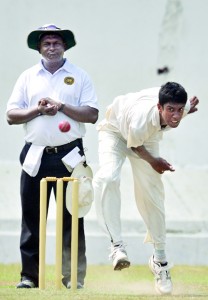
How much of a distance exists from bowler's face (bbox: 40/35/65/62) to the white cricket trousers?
0.66m

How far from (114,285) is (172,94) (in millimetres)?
1859

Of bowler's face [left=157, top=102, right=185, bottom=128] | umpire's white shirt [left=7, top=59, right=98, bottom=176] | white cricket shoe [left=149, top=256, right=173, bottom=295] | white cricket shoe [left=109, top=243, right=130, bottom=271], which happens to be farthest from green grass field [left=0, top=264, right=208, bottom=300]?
bowler's face [left=157, top=102, right=185, bottom=128]

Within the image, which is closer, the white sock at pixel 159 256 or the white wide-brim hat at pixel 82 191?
the white wide-brim hat at pixel 82 191

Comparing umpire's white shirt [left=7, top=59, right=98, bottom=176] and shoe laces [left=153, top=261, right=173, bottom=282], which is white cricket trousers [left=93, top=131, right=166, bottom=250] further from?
umpire's white shirt [left=7, top=59, right=98, bottom=176]

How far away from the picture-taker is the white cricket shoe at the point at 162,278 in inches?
408

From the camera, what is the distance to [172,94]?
997 cm

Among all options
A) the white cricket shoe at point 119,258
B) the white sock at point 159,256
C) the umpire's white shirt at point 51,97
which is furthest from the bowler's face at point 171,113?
the white sock at point 159,256

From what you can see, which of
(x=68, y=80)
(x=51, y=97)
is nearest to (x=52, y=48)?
(x=68, y=80)

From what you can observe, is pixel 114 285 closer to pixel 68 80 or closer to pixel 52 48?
pixel 68 80

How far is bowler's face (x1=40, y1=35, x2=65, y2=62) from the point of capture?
10547 mm

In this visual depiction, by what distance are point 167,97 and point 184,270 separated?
2.90m

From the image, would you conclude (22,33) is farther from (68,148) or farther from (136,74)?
(68,148)

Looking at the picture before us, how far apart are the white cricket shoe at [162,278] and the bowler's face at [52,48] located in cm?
160

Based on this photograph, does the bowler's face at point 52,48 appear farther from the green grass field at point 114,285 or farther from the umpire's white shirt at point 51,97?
the green grass field at point 114,285
